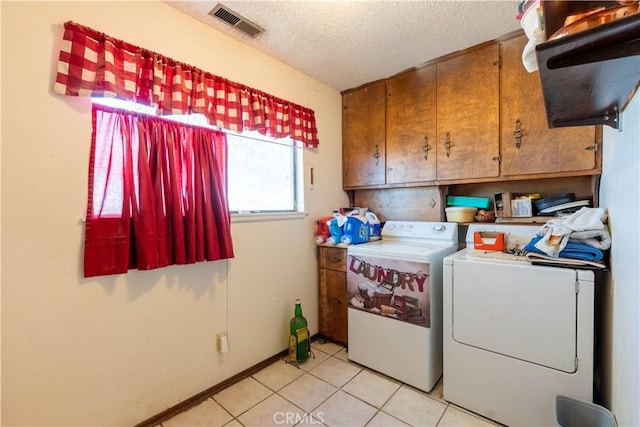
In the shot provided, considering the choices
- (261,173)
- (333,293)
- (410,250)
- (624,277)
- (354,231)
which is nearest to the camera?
(624,277)

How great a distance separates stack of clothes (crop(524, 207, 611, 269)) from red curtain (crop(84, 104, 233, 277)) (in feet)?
6.03

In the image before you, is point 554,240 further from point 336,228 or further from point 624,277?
point 336,228

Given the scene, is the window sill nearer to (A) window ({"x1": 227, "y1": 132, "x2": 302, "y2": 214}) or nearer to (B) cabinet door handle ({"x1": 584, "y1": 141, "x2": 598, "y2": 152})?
(A) window ({"x1": 227, "y1": 132, "x2": 302, "y2": 214})

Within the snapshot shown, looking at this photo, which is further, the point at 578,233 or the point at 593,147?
the point at 593,147

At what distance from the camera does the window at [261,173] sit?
200 cm

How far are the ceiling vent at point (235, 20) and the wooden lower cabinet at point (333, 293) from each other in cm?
173

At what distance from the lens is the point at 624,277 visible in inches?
41.6

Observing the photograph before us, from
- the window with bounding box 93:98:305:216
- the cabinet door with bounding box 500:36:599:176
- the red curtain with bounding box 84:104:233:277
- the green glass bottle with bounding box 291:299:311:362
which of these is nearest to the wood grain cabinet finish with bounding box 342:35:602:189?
the cabinet door with bounding box 500:36:599:176

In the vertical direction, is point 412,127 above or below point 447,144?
above

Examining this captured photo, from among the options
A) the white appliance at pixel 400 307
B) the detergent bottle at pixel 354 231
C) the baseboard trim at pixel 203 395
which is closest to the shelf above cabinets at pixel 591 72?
the white appliance at pixel 400 307

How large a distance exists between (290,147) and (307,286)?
4.11 feet

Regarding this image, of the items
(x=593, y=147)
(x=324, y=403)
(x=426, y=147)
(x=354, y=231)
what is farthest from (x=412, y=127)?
(x=324, y=403)

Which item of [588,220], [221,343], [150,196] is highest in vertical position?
[150,196]

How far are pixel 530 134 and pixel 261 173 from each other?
6.28 feet
